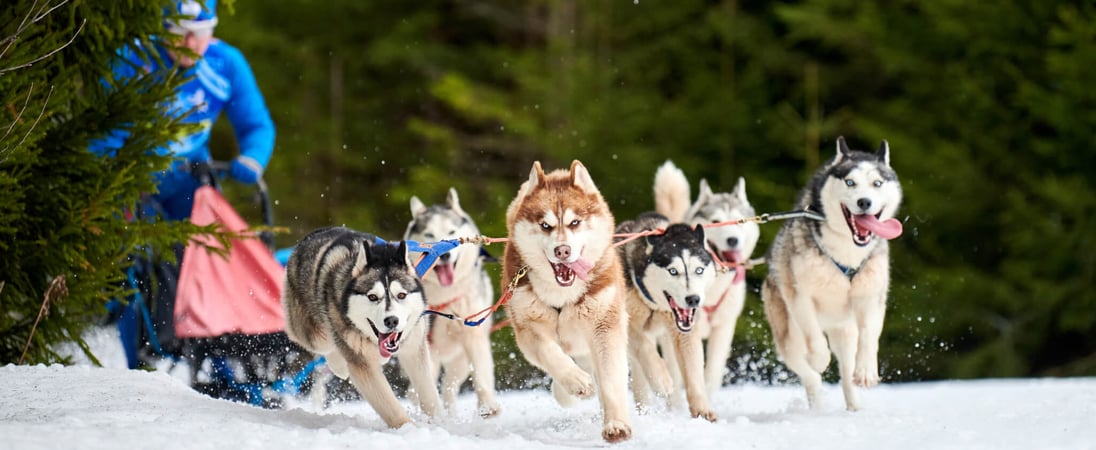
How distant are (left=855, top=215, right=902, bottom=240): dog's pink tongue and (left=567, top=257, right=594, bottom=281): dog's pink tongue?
5.02 ft

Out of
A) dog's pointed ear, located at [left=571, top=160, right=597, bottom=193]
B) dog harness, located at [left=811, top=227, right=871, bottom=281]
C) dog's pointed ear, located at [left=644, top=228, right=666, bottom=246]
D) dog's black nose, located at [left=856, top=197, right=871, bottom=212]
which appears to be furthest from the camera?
dog harness, located at [left=811, top=227, right=871, bottom=281]

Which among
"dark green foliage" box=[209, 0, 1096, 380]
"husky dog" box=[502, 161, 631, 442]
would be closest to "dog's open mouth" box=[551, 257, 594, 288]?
"husky dog" box=[502, 161, 631, 442]

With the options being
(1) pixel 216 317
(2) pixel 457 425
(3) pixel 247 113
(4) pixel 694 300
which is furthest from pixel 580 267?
(3) pixel 247 113

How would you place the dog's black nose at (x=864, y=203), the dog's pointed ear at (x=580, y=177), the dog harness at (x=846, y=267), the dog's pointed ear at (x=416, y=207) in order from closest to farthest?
1. the dog's pointed ear at (x=580, y=177)
2. the dog's black nose at (x=864, y=203)
3. the dog harness at (x=846, y=267)
4. the dog's pointed ear at (x=416, y=207)

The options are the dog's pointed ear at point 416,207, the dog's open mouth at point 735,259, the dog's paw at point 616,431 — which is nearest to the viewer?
the dog's paw at point 616,431

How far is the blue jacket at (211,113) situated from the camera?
715 centimetres

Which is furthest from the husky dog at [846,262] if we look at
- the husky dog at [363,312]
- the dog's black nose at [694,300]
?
the husky dog at [363,312]

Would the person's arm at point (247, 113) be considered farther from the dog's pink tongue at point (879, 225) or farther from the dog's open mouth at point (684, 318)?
the dog's pink tongue at point (879, 225)

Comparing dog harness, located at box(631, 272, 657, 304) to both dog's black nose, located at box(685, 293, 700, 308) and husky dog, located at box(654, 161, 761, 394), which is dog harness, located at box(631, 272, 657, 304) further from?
dog's black nose, located at box(685, 293, 700, 308)

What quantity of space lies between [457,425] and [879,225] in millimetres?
2154

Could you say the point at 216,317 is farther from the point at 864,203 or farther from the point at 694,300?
the point at 864,203

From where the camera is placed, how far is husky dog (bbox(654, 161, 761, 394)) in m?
6.61

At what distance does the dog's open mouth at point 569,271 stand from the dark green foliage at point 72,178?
1.93m

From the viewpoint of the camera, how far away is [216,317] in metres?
6.54
